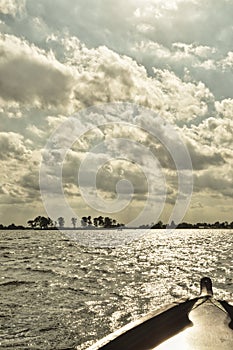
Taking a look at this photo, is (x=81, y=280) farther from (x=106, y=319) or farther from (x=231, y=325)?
(x=231, y=325)

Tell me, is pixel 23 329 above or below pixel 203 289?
below

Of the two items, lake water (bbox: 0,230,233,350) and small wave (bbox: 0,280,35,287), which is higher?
lake water (bbox: 0,230,233,350)

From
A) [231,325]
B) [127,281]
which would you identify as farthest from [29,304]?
[231,325]

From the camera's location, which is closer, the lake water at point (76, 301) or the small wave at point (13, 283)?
the lake water at point (76, 301)

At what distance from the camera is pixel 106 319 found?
17.2 metres

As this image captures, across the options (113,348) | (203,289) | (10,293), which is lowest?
(10,293)

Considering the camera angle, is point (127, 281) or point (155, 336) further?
point (127, 281)

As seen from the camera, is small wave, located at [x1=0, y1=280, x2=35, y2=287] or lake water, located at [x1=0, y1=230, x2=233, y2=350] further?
small wave, located at [x1=0, y1=280, x2=35, y2=287]

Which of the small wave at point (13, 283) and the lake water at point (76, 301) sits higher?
the lake water at point (76, 301)

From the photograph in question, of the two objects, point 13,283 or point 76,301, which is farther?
point 13,283

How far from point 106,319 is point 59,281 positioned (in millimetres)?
12415

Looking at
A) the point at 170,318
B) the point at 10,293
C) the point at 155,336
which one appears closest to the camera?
the point at 155,336

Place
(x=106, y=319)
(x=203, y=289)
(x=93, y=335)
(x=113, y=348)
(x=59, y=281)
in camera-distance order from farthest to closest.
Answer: (x=59, y=281) → (x=106, y=319) → (x=93, y=335) → (x=203, y=289) → (x=113, y=348)

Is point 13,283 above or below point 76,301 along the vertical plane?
below
